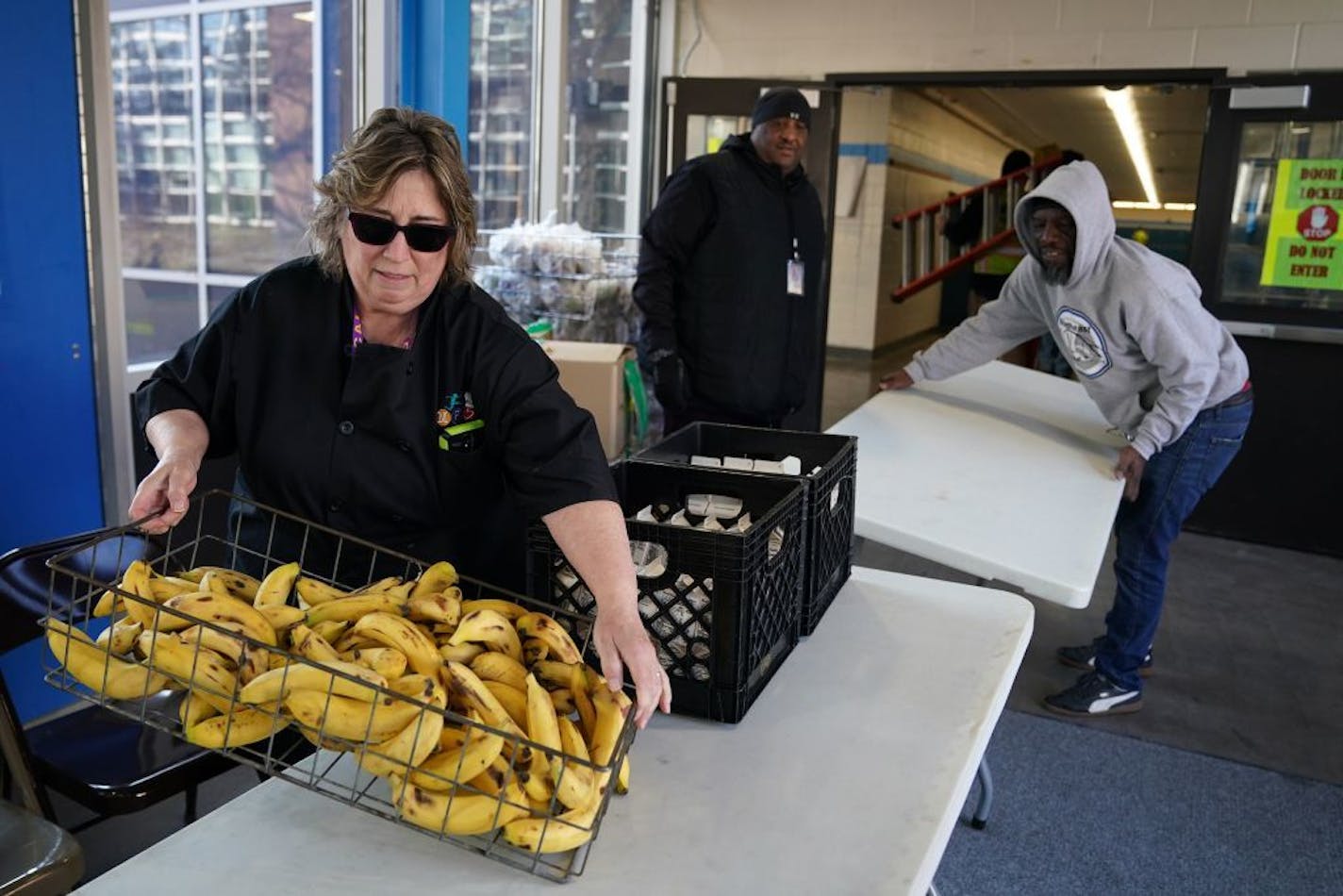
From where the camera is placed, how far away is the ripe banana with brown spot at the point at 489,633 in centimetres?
117

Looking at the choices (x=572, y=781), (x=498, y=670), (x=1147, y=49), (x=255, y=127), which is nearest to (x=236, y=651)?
(x=498, y=670)

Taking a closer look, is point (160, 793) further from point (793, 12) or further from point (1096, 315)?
point (793, 12)

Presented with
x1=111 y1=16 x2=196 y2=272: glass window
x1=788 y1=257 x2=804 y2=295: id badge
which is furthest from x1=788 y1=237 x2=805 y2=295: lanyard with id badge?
x1=111 y1=16 x2=196 y2=272: glass window

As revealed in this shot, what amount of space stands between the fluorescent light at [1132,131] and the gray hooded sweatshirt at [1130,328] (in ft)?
14.5

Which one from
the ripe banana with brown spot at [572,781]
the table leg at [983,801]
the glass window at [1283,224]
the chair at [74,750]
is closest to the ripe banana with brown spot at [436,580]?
the ripe banana with brown spot at [572,781]

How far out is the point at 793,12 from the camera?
5.90m

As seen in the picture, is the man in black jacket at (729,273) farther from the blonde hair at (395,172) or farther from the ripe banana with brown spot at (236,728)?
the ripe banana with brown spot at (236,728)

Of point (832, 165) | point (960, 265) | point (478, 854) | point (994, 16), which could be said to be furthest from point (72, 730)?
point (960, 265)

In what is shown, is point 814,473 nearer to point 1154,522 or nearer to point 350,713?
point 350,713

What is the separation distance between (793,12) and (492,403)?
5013 mm

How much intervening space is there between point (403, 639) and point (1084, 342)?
248 cm

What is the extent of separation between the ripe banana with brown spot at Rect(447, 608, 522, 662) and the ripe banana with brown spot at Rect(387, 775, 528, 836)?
0.20 m

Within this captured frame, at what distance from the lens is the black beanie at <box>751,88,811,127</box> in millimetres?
3725

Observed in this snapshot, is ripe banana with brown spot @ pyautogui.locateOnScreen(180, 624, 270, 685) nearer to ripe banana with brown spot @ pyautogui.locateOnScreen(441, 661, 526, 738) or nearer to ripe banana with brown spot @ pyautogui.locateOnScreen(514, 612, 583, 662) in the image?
ripe banana with brown spot @ pyautogui.locateOnScreen(441, 661, 526, 738)
